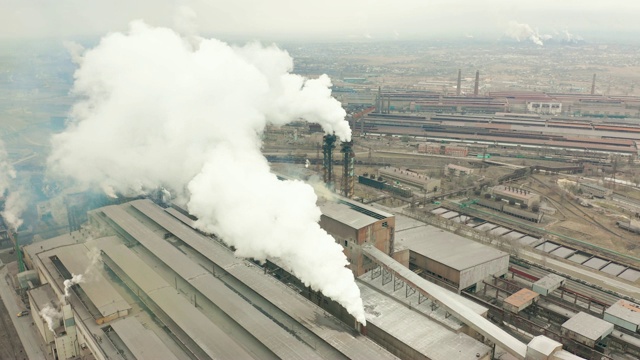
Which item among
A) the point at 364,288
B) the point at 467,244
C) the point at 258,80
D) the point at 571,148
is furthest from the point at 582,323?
the point at 571,148

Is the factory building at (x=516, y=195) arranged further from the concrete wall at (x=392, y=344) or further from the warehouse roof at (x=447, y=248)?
the concrete wall at (x=392, y=344)

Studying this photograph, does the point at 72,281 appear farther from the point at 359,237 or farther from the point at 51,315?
the point at 359,237

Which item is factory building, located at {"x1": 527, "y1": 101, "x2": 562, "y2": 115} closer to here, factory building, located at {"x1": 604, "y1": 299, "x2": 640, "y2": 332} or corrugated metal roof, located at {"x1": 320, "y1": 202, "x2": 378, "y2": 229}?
factory building, located at {"x1": 604, "y1": 299, "x2": 640, "y2": 332}

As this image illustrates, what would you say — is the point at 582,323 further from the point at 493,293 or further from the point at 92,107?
the point at 92,107

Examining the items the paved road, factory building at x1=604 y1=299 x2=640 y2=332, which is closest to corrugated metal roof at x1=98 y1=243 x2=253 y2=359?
the paved road

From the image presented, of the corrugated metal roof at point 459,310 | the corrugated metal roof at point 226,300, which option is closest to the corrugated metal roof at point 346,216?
→ the corrugated metal roof at point 459,310
